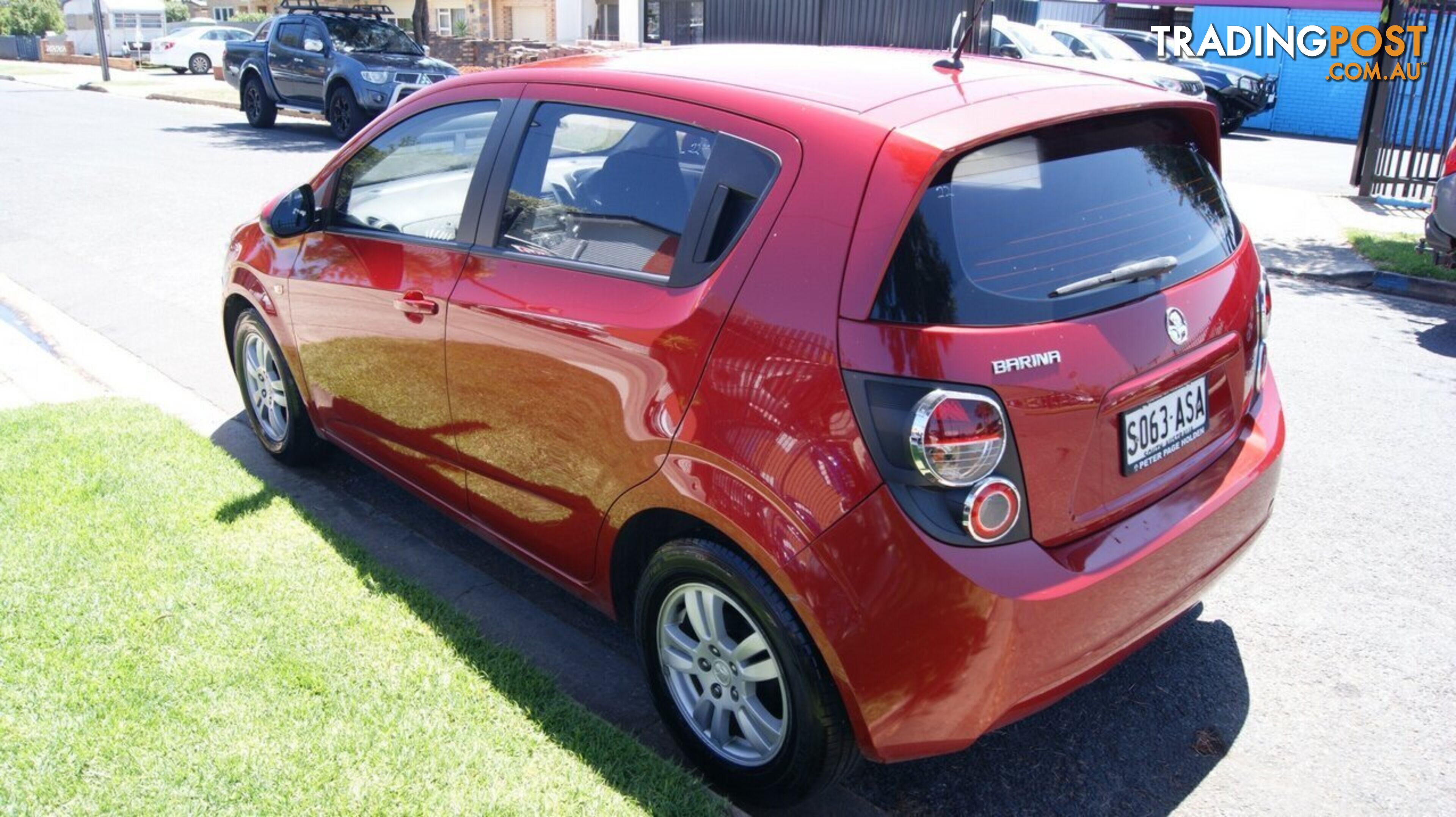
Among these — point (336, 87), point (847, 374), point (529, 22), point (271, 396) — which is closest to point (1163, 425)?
point (847, 374)

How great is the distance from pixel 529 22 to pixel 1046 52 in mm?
29346

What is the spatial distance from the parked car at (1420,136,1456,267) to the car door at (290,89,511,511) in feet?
22.9

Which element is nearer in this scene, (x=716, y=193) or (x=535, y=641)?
(x=716, y=193)

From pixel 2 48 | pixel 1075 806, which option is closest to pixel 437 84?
pixel 1075 806

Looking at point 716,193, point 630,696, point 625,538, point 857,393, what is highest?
point 716,193

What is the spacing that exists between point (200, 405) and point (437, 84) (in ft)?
9.15

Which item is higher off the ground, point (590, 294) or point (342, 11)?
point (342, 11)

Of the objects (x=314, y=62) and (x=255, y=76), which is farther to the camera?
(x=255, y=76)

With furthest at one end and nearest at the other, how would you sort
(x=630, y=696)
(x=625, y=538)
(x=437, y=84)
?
(x=437, y=84)
(x=630, y=696)
(x=625, y=538)

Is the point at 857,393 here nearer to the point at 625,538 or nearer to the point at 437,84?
the point at 625,538

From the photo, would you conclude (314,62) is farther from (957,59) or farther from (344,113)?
(957,59)

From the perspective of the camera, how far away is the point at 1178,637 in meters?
3.66

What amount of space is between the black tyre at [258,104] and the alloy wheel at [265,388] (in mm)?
16812

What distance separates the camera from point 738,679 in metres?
2.82
